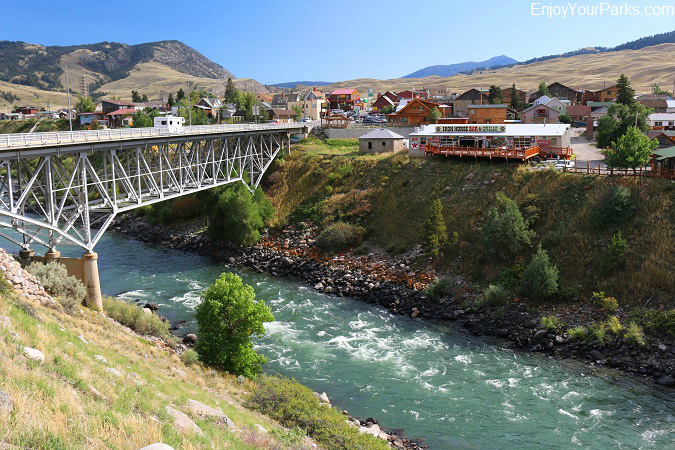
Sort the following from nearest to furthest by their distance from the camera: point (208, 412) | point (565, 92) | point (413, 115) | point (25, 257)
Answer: point (208, 412)
point (25, 257)
point (413, 115)
point (565, 92)

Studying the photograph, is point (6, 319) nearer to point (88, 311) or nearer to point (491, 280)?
point (88, 311)

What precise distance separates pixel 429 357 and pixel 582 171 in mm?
20638

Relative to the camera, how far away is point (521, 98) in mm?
97312

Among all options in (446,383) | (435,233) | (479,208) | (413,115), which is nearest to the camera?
(446,383)

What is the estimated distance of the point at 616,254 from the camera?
30.7m

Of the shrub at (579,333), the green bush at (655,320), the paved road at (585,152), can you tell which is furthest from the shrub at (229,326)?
the paved road at (585,152)

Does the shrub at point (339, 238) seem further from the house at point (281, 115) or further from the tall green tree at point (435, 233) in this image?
the house at point (281, 115)

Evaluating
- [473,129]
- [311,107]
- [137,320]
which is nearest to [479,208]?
[473,129]

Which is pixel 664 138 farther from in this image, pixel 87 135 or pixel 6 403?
pixel 6 403

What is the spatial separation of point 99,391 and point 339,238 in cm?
2988

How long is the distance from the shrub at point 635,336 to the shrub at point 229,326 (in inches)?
691

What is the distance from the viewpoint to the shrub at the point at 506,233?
33812mm

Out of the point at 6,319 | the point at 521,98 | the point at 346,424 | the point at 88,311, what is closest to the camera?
the point at 6,319

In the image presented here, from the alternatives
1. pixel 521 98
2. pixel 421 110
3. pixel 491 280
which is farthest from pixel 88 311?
pixel 521 98
